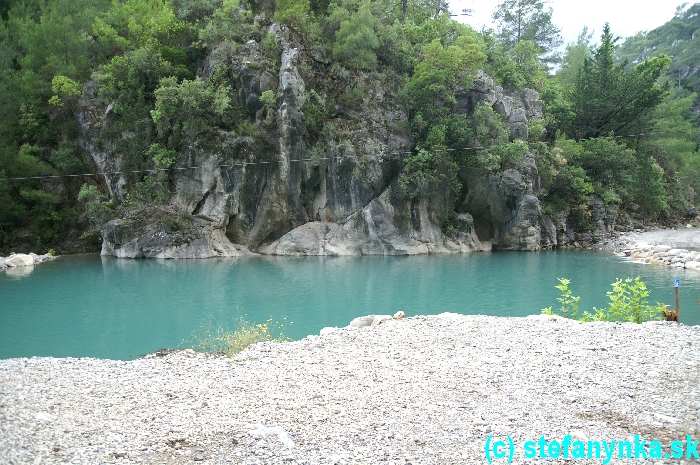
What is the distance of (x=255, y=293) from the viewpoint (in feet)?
56.6

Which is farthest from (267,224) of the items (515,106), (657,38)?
(657,38)

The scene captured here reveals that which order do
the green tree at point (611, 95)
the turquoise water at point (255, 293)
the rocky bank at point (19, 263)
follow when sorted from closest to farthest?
1. the turquoise water at point (255, 293)
2. the rocky bank at point (19, 263)
3. the green tree at point (611, 95)

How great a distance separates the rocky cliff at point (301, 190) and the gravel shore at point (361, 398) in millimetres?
19891

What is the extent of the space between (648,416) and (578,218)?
29.2m

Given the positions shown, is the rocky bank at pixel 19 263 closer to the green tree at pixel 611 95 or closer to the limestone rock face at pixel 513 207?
the limestone rock face at pixel 513 207

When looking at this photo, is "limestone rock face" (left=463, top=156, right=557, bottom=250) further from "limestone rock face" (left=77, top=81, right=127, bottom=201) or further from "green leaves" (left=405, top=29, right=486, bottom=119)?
"limestone rock face" (left=77, top=81, right=127, bottom=201)

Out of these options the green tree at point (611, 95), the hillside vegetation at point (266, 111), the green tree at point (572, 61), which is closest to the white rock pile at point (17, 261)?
the hillside vegetation at point (266, 111)

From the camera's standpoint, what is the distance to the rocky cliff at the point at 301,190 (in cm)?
2814

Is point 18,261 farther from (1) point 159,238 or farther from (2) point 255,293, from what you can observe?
(2) point 255,293

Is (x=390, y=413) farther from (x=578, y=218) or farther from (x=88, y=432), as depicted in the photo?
(x=578, y=218)

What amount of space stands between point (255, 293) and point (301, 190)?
1286 cm

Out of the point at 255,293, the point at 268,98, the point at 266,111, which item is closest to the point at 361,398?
the point at 255,293

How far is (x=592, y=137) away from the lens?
34.0 meters

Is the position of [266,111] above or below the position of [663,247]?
above
